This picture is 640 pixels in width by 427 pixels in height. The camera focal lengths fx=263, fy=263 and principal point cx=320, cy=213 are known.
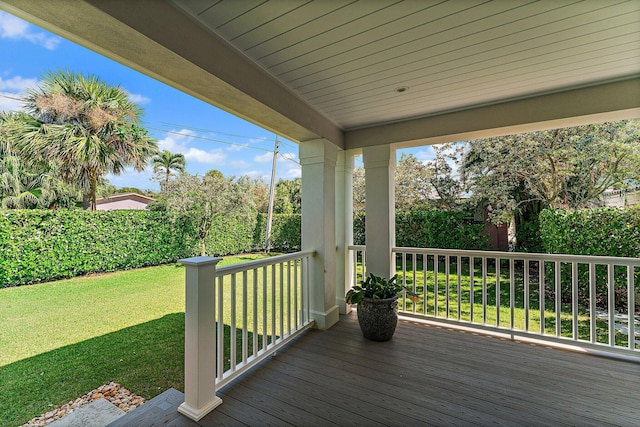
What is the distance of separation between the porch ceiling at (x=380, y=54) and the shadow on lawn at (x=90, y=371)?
2.60m

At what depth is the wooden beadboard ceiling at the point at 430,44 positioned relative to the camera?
4.88 feet

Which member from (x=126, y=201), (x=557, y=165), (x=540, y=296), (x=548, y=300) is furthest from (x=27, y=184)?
Answer: (x=557, y=165)

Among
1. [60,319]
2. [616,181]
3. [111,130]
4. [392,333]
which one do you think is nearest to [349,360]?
[392,333]

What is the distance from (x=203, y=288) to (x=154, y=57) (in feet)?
4.65

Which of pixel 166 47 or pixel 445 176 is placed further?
pixel 445 176

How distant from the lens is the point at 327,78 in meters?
2.27

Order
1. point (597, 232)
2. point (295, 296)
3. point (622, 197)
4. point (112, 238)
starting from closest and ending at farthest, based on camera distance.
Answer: point (295, 296), point (597, 232), point (622, 197), point (112, 238)

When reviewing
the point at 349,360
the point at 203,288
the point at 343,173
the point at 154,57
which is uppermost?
the point at 154,57

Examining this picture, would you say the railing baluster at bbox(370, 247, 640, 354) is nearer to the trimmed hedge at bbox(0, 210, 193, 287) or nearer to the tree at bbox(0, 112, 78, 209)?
the trimmed hedge at bbox(0, 210, 193, 287)

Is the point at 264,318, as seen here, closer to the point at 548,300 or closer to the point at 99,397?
the point at 99,397

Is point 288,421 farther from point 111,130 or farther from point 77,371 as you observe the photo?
point 111,130

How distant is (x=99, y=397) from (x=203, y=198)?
23.1 ft

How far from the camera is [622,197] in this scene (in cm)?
528

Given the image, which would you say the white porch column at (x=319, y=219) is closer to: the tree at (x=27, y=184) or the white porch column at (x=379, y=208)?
the white porch column at (x=379, y=208)
